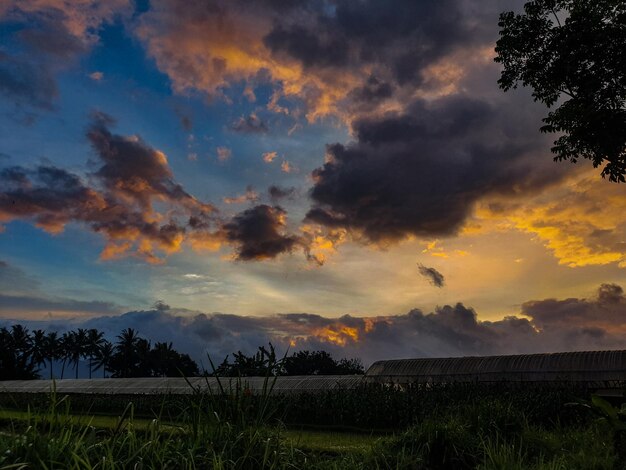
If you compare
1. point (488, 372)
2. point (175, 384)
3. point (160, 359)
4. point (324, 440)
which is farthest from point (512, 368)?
point (160, 359)

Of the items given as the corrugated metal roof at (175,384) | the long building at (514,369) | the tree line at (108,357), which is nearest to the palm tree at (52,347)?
the tree line at (108,357)

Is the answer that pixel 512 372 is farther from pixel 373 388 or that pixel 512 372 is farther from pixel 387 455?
pixel 387 455

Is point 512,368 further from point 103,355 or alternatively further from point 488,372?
point 103,355

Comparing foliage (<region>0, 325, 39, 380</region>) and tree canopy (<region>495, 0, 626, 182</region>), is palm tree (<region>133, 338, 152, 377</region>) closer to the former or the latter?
foliage (<region>0, 325, 39, 380</region>)

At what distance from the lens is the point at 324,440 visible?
52.8 feet

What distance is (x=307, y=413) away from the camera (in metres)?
23.3

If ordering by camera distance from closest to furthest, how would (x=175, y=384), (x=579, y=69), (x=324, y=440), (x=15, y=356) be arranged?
(x=324, y=440)
(x=579, y=69)
(x=175, y=384)
(x=15, y=356)

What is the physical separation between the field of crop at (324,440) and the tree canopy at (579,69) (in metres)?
9.85

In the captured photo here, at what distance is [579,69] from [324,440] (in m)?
18.2

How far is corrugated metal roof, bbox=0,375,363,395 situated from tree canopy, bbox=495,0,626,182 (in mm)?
15026

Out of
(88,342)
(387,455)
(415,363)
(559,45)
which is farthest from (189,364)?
(387,455)

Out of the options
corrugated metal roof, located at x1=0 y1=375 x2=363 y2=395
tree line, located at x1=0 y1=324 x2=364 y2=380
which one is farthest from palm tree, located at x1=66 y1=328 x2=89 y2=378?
corrugated metal roof, located at x1=0 y1=375 x2=363 y2=395

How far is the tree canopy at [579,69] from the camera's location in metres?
20.9

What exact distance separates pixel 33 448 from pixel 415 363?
23303 mm
